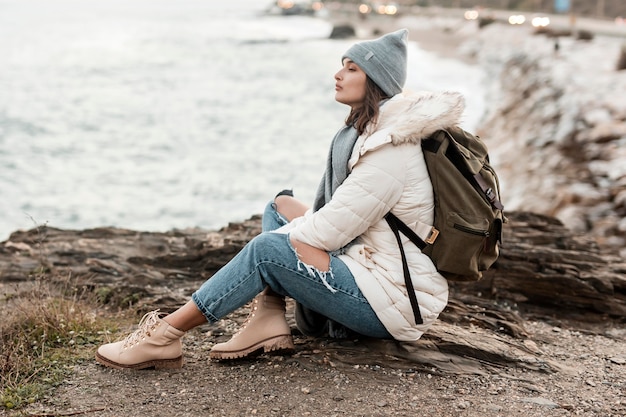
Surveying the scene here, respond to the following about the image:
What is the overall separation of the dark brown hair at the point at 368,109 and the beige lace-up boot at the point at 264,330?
3.14 feet

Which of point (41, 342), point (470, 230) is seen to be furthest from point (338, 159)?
point (41, 342)

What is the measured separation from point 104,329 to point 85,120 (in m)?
20.6

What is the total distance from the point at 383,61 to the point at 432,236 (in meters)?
0.88

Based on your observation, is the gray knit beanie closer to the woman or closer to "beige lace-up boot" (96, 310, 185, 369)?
the woman

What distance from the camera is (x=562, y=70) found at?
20.9 metres

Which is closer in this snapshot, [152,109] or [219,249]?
[219,249]

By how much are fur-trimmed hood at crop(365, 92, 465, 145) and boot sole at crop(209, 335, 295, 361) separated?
1.14 m

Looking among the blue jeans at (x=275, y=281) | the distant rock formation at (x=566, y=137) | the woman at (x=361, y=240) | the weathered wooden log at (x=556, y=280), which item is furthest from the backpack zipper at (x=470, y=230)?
the distant rock formation at (x=566, y=137)

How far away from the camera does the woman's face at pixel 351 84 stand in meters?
3.72

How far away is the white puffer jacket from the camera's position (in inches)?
139

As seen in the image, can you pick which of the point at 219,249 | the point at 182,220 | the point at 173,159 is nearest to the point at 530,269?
the point at 219,249

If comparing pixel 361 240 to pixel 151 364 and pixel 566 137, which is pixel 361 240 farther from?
pixel 566 137

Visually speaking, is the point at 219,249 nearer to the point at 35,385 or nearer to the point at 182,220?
the point at 35,385

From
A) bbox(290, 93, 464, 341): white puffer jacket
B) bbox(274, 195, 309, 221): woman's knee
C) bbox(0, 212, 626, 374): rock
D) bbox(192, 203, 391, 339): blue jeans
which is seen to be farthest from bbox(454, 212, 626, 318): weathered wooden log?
bbox(192, 203, 391, 339): blue jeans
